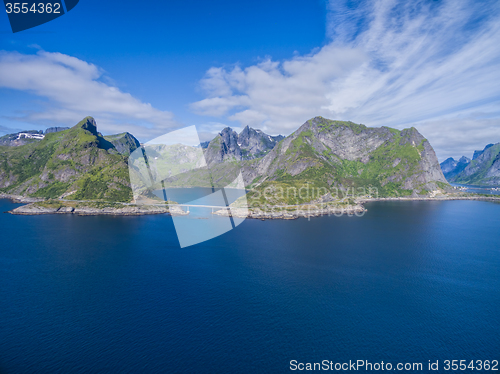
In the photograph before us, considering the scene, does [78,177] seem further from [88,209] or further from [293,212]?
[293,212]

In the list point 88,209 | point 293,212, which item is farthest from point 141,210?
point 293,212

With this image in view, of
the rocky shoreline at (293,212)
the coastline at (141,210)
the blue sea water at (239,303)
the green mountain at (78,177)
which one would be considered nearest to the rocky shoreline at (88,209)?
the coastline at (141,210)

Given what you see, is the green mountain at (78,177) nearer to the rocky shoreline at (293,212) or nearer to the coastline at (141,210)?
the coastline at (141,210)

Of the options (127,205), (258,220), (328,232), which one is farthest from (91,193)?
(328,232)

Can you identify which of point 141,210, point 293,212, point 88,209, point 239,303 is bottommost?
point 239,303

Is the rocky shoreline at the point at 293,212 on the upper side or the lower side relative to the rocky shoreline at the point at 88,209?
lower

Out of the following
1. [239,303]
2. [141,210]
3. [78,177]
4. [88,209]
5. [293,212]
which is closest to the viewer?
[239,303]

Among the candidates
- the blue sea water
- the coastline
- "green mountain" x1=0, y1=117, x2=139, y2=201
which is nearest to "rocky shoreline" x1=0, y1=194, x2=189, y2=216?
the coastline

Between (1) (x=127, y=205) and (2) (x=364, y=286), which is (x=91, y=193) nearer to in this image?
(1) (x=127, y=205)
